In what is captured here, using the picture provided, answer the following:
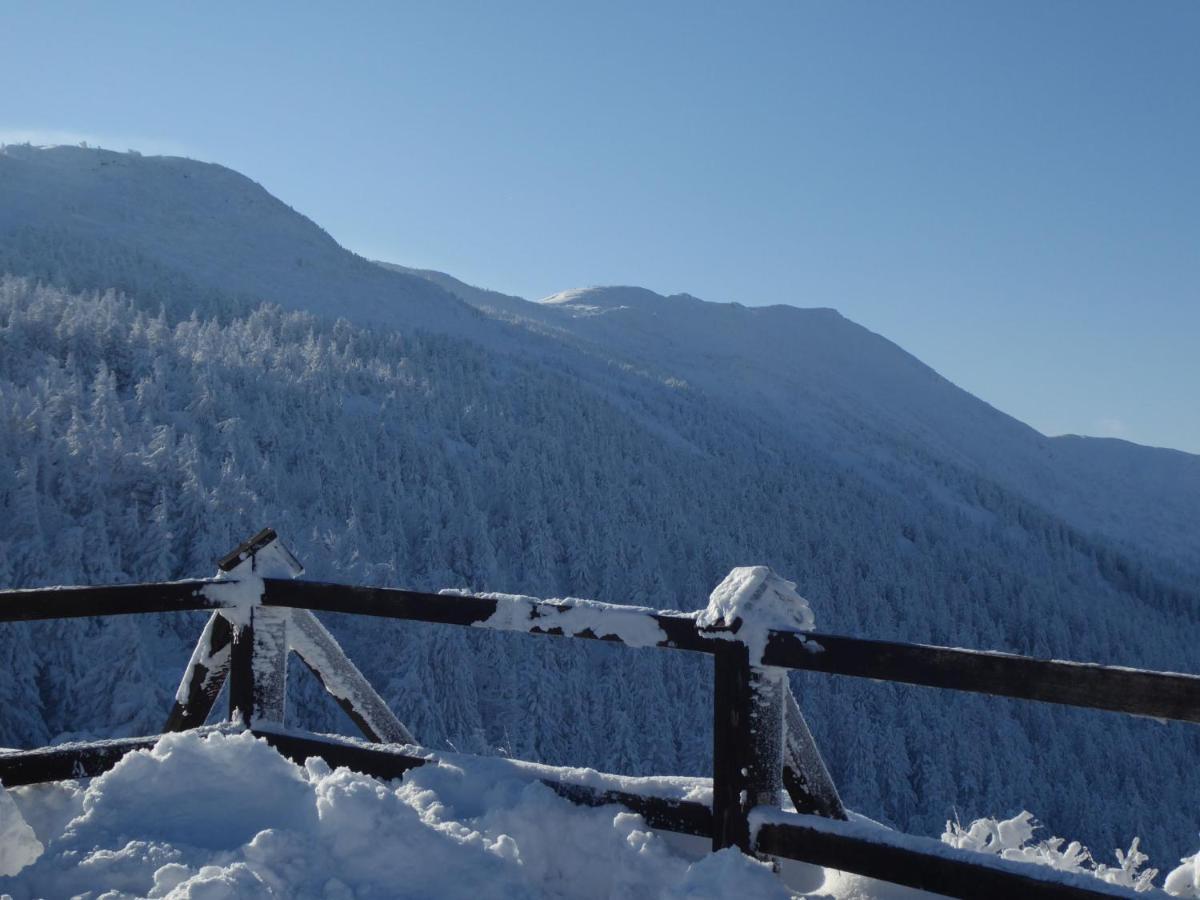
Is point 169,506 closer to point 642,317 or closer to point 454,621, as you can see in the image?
point 454,621

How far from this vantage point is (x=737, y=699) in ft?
10.5

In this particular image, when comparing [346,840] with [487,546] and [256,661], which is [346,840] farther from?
[487,546]

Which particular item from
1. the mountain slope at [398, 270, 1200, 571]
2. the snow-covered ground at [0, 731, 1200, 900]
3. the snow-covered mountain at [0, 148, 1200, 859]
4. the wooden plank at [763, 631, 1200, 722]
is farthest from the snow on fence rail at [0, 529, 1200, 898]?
the mountain slope at [398, 270, 1200, 571]

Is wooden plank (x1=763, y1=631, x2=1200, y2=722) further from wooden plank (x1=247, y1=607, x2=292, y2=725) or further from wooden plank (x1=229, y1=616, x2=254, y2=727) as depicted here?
wooden plank (x1=229, y1=616, x2=254, y2=727)

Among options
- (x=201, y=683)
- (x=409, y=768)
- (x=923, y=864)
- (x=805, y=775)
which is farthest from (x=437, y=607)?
(x=923, y=864)

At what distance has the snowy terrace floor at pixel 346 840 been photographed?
3.07 m

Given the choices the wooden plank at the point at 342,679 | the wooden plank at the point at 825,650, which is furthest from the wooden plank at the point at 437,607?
the wooden plank at the point at 342,679

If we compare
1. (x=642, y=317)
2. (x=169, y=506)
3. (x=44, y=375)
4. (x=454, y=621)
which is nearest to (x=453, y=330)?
(x=44, y=375)

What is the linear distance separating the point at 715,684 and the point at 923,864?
0.84 m

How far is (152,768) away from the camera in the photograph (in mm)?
3594

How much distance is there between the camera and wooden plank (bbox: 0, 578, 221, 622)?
394 centimetres

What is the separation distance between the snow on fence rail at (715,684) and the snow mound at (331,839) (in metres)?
0.16

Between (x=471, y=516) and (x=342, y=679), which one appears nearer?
(x=342, y=679)

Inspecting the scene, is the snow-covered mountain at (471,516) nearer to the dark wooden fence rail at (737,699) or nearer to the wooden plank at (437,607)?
the dark wooden fence rail at (737,699)
